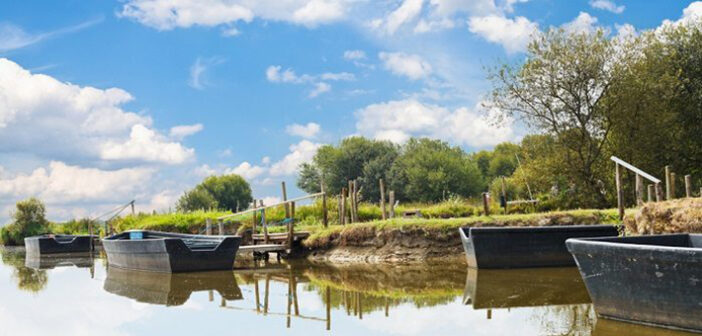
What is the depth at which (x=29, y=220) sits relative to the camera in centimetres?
3831

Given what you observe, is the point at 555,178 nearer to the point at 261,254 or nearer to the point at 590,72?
the point at 590,72

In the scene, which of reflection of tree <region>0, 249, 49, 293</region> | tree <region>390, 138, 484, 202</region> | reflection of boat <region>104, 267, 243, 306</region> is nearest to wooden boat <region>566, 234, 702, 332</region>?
reflection of boat <region>104, 267, 243, 306</region>

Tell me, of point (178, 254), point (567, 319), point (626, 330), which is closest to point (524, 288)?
point (567, 319)

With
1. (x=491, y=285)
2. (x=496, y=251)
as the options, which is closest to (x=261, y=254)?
(x=496, y=251)

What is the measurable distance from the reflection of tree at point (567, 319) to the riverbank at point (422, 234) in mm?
8565

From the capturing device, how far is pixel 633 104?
2769 cm

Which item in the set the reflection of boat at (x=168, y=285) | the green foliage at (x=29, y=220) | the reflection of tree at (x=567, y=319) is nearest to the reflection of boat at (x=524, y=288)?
the reflection of tree at (x=567, y=319)

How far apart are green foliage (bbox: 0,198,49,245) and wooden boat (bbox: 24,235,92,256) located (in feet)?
30.6

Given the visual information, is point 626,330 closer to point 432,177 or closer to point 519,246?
point 519,246

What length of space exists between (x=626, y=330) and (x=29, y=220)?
37748mm

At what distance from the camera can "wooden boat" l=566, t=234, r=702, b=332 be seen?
673cm

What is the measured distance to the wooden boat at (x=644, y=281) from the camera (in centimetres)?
673

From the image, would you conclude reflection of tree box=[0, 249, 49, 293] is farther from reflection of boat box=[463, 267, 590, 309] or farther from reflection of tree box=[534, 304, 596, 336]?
reflection of tree box=[534, 304, 596, 336]

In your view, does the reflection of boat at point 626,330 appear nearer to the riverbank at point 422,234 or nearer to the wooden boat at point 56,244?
the riverbank at point 422,234
